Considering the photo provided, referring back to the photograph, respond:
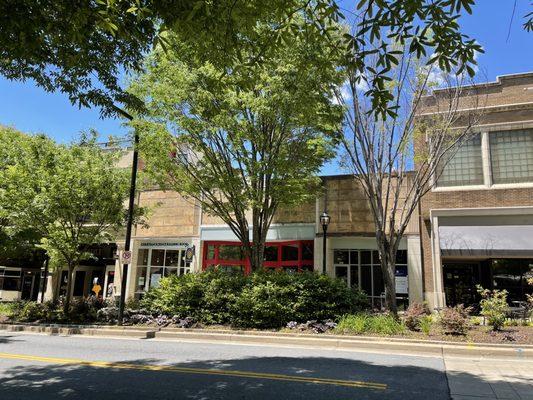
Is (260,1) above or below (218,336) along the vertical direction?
above

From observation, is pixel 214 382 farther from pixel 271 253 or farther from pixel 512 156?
pixel 512 156

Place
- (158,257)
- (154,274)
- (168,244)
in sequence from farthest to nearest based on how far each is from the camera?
(158,257) → (154,274) → (168,244)

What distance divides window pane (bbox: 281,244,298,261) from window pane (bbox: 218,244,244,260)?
2.43 metres

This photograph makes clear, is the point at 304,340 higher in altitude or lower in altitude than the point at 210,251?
lower

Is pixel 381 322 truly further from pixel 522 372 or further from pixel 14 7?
pixel 14 7

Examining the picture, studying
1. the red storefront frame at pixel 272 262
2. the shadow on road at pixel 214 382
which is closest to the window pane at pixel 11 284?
the red storefront frame at pixel 272 262

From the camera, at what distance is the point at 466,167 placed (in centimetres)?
2089

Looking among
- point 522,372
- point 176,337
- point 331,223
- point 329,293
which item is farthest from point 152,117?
point 522,372

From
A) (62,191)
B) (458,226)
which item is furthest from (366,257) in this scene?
(62,191)

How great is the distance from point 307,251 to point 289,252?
98cm

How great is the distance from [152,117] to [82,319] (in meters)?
8.11

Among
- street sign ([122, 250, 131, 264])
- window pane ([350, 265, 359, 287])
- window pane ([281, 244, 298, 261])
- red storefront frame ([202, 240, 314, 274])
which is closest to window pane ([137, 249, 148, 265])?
red storefront frame ([202, 240, 314, 274])

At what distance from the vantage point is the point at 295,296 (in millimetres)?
15430

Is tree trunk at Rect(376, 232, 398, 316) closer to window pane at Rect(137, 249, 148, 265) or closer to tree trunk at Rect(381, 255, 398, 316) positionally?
tree trunk at Rect(381, 255, 398, 316)
